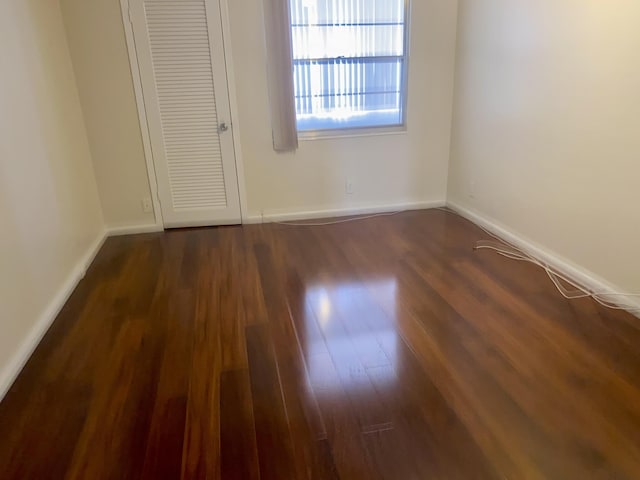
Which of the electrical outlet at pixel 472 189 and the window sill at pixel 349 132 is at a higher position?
the window sill at pixel 349 132

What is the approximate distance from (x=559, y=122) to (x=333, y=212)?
6.99 feet

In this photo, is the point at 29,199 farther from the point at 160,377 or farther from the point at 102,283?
the point at 160,377

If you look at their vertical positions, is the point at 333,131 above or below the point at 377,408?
above

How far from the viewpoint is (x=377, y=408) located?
1.98 m

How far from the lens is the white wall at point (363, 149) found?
407cm

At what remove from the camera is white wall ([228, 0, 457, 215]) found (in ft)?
13.4

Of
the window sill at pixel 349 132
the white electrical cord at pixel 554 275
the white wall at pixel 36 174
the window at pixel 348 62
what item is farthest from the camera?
the window sill at pixel 349 132

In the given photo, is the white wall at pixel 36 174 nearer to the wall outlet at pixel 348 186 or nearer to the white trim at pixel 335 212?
the white trim at pixel 335 212

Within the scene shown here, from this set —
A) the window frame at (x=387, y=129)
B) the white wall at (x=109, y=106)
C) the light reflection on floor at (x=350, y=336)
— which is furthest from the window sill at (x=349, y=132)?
the light reflection on floor at (x=350, y=336)

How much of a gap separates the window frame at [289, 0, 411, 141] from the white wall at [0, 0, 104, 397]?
6.35ft

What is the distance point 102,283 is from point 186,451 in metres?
1.88

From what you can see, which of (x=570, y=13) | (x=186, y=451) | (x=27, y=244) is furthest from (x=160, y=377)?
(x=570, y=13)

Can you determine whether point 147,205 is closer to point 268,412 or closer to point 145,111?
point 145,111

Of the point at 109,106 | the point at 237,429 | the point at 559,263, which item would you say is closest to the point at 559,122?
the point at 559,263
